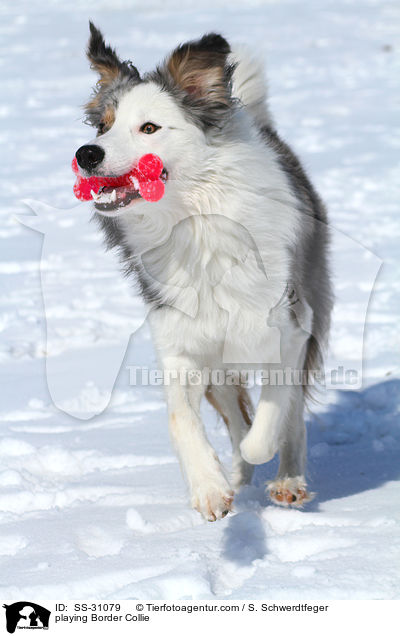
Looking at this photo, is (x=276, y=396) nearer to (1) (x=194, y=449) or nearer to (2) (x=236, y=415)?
(1) (x=194, y=449)

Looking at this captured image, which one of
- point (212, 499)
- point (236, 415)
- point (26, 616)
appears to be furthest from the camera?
point (236, 415)

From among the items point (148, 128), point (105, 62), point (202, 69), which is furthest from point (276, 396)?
point (105, 62)

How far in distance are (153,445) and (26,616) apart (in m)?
1.43

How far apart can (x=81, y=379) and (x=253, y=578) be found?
2114 millimetres

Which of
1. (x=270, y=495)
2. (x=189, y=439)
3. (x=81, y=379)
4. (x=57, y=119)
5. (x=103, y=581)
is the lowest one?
(x=57, y=119)

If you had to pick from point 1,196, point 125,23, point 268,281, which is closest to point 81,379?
point 268,281

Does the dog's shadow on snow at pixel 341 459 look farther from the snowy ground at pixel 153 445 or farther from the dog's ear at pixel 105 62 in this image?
the dog's ear at pixel 105 62

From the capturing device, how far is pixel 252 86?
3.54 metres

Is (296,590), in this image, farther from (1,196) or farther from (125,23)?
(125,23)

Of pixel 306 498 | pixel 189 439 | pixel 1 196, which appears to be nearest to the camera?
pixel 189 439

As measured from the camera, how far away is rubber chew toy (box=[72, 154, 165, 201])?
2.61 m

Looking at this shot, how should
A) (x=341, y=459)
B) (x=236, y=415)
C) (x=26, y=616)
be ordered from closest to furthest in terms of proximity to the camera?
(x=26, y=616), (x=236, y=415), (x=341, y=459)

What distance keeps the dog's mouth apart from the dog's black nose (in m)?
0.11

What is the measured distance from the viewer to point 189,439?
271 centimetres
